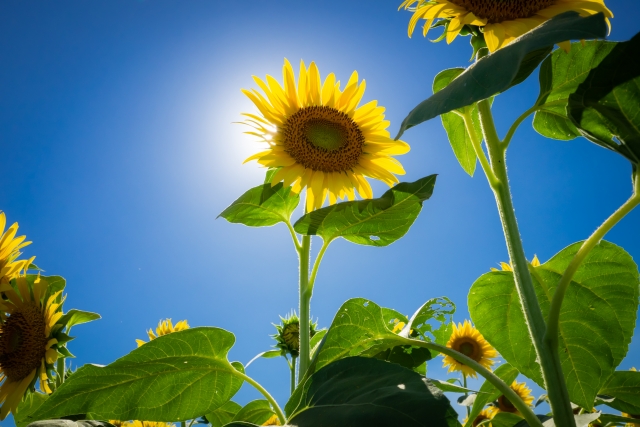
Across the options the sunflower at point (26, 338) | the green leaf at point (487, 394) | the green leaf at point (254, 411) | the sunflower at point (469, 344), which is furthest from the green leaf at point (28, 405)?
the sunflower at point (469, 344)

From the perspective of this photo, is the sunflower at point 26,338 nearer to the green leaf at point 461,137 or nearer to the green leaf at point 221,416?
the green leaf at point 221,416

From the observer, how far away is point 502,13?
3.75 feet

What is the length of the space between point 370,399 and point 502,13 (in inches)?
36.1

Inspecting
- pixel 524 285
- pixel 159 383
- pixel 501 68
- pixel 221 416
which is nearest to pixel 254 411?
pixel 159 383

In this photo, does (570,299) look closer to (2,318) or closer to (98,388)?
(98,388)

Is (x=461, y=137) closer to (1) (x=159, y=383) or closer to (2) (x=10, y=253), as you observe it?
(1) (x=159, y=383)

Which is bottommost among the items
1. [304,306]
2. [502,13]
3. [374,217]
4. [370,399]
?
[370,399]

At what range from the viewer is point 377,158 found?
204 cm

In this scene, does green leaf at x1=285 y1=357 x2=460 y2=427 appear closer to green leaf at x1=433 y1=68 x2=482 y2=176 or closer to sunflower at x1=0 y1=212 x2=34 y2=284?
green leaf at x1=433 y1=68 x2=482 y2=176

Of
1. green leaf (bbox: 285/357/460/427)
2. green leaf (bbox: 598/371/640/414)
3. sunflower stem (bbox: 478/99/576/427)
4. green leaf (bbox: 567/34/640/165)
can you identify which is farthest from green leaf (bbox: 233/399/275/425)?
green leaf (bbox: 567/34/640/165)

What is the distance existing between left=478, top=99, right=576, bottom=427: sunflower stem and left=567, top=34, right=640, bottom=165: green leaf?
0.24 m

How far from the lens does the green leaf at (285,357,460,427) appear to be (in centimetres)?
66

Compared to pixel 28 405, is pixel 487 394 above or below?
below

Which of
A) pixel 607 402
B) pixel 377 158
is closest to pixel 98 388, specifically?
pixel 377 158
